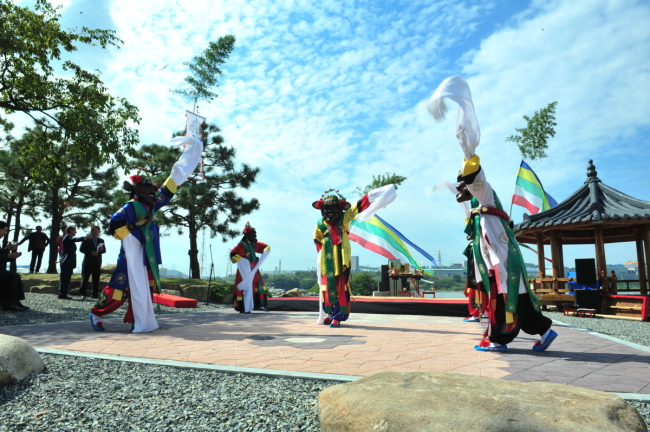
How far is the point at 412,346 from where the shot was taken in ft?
15.2

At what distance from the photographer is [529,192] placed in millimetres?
15211

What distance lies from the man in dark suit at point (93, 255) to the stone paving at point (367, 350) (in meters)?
4.88

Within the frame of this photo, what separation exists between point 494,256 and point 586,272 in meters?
7.30

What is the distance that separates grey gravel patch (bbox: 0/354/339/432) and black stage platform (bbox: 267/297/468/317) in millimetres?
7164

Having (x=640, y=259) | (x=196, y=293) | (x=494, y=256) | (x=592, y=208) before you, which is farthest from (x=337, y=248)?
(x=640, y=259)

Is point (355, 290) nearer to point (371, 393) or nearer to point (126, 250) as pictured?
point (126, 250)

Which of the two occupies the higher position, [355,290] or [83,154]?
[83,154]

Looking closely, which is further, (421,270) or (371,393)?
(421,270)

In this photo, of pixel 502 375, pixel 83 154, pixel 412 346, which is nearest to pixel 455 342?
pixel 412 346

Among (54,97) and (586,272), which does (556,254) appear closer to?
(586,272)

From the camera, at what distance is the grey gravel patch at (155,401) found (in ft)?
7.53

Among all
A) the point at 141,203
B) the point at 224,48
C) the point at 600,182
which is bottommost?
the point at 141,203

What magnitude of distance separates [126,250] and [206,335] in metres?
1.54

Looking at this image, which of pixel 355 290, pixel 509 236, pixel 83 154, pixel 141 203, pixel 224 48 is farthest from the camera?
pixel 355 290
